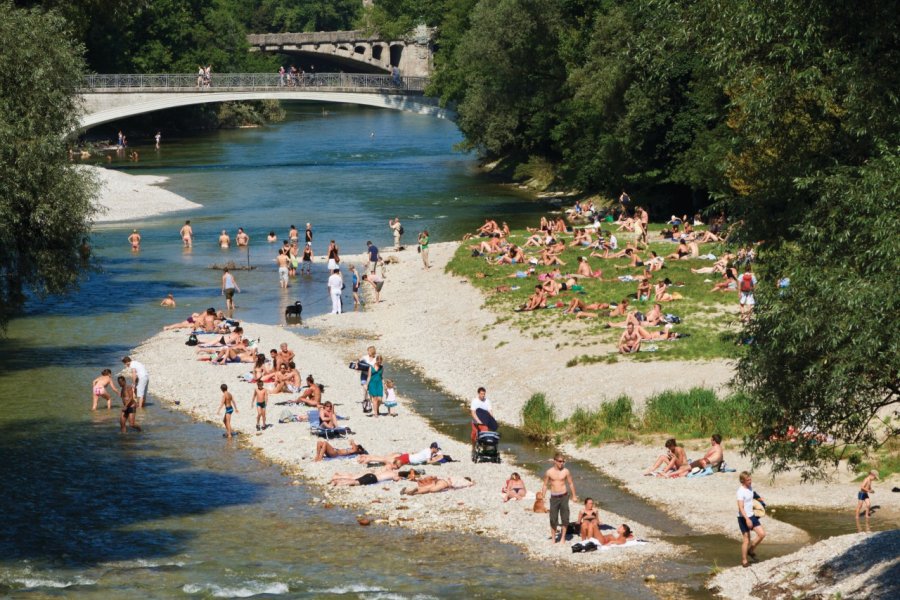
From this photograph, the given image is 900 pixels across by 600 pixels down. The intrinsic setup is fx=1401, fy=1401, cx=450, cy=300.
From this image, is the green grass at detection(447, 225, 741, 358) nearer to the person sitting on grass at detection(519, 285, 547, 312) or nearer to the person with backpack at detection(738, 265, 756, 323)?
the person sitting on grass at detection(519, 285, 547, 312)

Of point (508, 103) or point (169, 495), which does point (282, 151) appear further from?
point (169, 495)

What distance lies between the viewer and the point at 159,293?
2010 inches

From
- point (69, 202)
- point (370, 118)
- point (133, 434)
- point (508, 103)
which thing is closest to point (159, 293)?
point (69, 202)

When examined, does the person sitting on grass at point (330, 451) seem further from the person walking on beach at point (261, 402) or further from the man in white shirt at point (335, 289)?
the man in white shirt at point (335, 289)

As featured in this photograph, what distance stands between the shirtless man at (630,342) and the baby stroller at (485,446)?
7.68 m

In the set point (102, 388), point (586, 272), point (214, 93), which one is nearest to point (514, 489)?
point (102, 388)

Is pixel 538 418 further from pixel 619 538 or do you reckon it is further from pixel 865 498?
pixel 865 498

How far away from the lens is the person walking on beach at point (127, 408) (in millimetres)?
32656

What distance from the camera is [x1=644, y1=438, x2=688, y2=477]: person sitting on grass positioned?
27625 millimetres

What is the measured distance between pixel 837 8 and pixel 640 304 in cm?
2184

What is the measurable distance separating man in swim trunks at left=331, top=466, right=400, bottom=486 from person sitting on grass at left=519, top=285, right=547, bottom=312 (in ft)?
48.7

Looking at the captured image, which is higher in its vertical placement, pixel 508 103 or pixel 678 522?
pixel 508 103

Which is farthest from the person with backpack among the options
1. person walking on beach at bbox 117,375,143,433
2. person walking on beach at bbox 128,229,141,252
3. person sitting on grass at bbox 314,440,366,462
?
person walking on beach at bbox 128,229,141,252

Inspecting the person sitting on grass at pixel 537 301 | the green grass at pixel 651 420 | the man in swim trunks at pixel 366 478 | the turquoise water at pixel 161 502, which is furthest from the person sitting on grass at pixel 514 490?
the person sitting on grass at pixel 537 301
